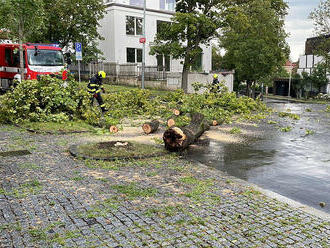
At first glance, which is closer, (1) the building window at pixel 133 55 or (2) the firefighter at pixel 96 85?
(2) the firefighter at pixel 96 85

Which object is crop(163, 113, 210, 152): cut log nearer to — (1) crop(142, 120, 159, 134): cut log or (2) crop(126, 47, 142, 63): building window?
(1) crop(142, 120, 159, 134): cut log

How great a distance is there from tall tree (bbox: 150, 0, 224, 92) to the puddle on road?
12.1m

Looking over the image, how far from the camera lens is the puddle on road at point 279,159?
574 cm

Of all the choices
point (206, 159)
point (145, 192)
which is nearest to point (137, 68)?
point (206, 159)

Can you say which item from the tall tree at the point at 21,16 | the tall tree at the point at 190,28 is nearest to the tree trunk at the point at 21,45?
the tall tree at the point at 21,16

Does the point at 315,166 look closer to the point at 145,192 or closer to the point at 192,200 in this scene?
the point at 192,200

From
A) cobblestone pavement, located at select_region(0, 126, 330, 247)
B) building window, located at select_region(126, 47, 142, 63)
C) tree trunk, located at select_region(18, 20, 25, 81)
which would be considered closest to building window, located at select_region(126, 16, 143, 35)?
building window, located at select_region(126, 47, 142, 63)

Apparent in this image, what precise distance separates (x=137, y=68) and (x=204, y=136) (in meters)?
22.6

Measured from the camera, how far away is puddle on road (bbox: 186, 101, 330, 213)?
574 cm

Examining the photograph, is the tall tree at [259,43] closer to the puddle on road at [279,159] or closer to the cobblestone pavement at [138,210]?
the puddle on road at [279,159]

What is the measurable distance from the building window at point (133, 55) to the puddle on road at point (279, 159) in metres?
24.5

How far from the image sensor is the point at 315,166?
7.15m

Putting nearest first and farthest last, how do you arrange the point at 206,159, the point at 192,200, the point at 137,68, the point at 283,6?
the point at 192,200, the point at 206,159, the point at 137,68, the point at 283,6

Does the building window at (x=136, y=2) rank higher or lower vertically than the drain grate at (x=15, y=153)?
higher
